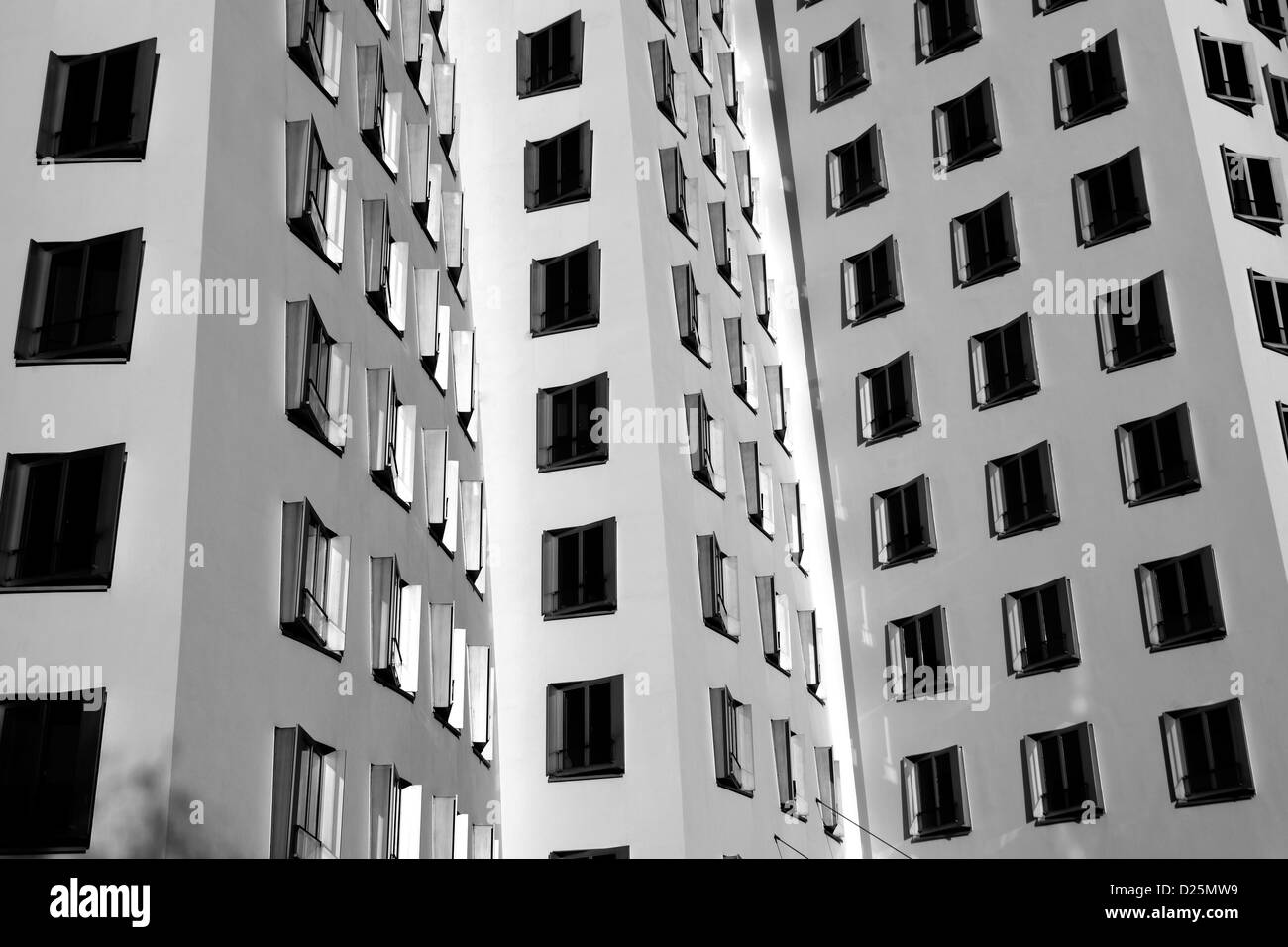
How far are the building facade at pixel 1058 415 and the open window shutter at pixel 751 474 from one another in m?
4.29

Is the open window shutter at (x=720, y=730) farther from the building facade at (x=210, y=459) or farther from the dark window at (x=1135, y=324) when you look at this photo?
the dark window at (x=1135, y=324)

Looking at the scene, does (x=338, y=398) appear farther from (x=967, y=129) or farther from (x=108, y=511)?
(x=967, y=129)

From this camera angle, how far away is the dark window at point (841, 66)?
41812mm

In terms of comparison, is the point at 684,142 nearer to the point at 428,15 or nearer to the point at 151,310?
the point at 428,15

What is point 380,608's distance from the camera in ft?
73.9

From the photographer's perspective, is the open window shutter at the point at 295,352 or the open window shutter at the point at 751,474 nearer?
the open window shutter at the point at 295,352

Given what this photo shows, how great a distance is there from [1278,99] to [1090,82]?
15.3ft

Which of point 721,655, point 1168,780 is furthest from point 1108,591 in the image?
point 721,655

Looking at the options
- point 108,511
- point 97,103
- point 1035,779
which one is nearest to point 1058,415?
point 1035,779

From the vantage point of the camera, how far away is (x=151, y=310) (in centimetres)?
1805

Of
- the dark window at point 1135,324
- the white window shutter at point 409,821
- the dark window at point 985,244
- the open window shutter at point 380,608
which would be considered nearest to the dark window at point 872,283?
the dark window at point 985,244

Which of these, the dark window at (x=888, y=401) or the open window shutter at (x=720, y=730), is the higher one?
the dark window at (x=888, y=401)

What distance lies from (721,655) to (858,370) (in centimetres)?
1147
